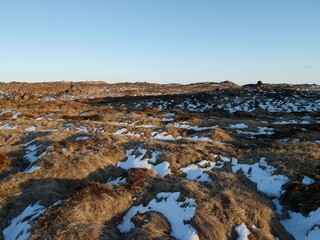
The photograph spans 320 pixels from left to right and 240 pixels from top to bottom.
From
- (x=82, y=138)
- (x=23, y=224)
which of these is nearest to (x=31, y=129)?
(x=82, y=138)

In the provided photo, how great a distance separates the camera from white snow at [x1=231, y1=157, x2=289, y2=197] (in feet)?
38.8

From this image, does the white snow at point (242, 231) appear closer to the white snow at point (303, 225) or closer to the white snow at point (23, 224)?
the white snow at point (303, 225)

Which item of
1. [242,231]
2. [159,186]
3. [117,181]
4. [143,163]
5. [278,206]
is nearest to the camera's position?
[242,231]

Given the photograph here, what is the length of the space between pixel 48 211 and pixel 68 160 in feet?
15.1

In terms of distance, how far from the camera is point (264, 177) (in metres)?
12.8

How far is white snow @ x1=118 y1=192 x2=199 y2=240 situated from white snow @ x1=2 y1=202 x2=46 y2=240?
9.04ft

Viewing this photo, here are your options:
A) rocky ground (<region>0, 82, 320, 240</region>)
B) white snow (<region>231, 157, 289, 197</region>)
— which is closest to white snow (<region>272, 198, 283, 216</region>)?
rocky ground (<region>0, 82, 320, 240</region>)

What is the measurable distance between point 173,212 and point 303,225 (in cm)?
410

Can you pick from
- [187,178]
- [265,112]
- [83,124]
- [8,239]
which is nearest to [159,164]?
[187,178]

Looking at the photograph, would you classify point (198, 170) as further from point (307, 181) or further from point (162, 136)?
point (162, 136)

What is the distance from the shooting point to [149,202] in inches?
427

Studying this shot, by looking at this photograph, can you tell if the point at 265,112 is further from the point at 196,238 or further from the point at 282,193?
the point at 196,238

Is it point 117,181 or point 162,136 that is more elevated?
point 162,136

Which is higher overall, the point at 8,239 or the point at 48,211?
the point at 48,211
